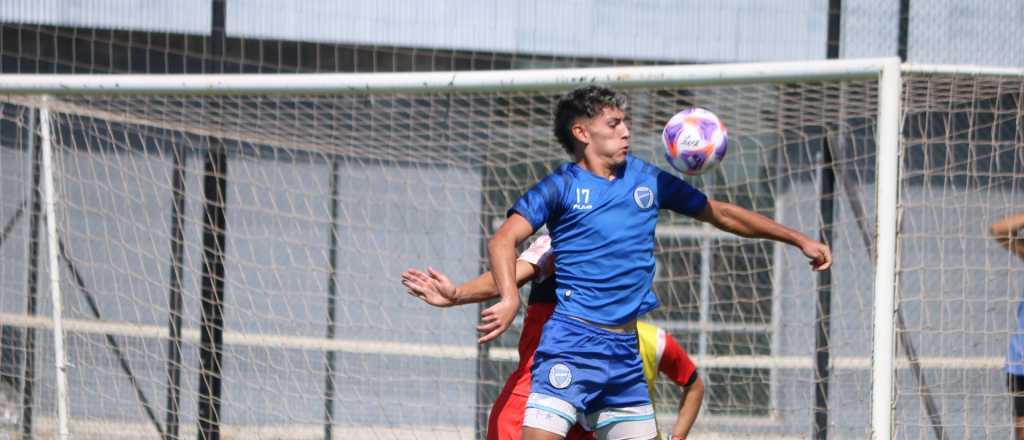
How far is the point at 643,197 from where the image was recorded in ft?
13.4

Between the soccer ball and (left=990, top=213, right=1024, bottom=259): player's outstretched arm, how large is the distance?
1.93 meters

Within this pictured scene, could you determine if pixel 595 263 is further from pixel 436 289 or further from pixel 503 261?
pixel 436 289

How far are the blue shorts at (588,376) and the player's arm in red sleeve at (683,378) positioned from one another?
673 millimetres

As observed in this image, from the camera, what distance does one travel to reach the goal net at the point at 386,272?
6969 mm

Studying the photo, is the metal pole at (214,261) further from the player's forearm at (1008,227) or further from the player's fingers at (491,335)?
the player's forearm at (1008,227)

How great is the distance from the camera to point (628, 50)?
24.7 feet

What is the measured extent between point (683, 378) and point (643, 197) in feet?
A: 3.31

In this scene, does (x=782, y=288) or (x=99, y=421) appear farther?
(x=782, y=288)

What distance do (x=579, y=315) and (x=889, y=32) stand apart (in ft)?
12.8

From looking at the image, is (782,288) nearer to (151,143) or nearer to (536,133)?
(536,133)

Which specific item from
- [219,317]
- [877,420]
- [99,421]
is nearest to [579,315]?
[877,420]

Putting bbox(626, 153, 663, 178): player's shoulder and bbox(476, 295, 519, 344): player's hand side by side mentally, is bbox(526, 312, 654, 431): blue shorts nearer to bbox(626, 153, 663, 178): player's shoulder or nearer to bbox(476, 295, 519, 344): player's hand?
bbox(476, 295, 519, 344): player's hand

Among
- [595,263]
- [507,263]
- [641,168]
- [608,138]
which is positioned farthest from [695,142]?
[507,263]

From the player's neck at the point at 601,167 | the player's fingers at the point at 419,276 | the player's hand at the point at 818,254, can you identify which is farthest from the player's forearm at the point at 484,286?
the player's hand at the point at 818,254
